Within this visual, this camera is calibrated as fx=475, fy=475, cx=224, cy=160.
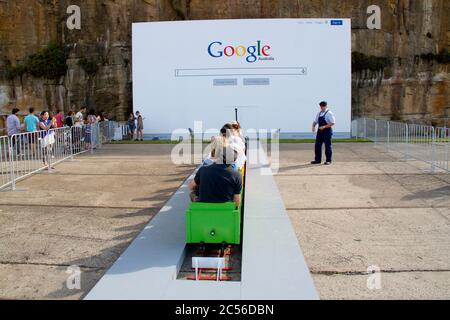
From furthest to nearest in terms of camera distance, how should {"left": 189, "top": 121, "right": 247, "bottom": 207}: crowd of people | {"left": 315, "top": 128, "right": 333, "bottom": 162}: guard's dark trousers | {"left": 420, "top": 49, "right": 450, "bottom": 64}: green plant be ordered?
{"left": 420, "top": 49, "right": 450, "bottom": 64}: green plant, {"left": 315, "top": 128, "right": 333, "bottom": 162}: guard's dark trousers, {"left": 189, "top": 121, "right": 247, "bottom": 207}: crowd of people

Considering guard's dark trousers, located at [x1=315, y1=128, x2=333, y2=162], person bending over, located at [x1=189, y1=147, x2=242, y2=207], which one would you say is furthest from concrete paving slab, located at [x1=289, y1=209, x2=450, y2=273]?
guard's dark trousers, located at [x1=315, y1=128, x2=333, y2=162]

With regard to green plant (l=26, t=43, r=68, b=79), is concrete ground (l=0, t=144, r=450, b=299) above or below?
below

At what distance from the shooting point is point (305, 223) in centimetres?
693

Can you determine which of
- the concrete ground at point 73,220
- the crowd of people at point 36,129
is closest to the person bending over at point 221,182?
the concrete ground at point 73,220

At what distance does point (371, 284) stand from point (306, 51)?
722 inches

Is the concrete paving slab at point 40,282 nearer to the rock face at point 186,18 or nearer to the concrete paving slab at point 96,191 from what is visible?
the concrete paving slab at point 96,191

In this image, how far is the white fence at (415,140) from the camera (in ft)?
39.9

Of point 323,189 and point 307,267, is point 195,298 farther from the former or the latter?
point 323,189

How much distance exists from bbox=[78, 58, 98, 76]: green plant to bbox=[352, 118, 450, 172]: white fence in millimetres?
14961

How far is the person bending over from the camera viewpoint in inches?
218

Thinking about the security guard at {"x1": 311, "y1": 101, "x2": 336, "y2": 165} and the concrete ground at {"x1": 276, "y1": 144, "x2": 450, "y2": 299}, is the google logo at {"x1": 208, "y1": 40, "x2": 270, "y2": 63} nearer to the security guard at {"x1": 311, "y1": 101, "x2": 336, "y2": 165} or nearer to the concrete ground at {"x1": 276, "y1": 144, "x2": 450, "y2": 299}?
the security guard at {"x1": 311, "y1": 101, "x2": 336, "y2": 165}

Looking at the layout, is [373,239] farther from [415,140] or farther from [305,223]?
[415,140]

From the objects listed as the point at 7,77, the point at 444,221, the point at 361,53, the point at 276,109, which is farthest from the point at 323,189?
the point at 7,77

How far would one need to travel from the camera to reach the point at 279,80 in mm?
21859
